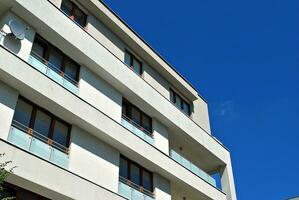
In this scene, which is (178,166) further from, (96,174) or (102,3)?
(102,3)

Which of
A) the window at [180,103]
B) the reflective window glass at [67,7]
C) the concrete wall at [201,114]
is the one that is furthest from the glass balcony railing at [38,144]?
the concrete wall at [201,114]

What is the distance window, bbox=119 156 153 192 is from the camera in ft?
61.8

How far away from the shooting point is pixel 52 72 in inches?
661

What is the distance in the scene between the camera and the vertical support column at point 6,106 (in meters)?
13.6

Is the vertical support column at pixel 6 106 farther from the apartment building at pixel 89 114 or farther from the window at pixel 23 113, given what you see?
the window at pixel 23 113

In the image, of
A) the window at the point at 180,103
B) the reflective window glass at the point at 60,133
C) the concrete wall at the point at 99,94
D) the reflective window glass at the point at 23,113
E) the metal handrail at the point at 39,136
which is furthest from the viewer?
the window at the point at 180,103

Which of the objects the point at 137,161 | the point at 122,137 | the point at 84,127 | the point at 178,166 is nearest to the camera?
the point at 84,127

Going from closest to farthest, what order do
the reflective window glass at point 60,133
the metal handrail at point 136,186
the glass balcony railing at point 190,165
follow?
1. the reflective window glass at point 60,133
2. the metal handrail at point 136,186
3. the glass balcony railing at point 190,165

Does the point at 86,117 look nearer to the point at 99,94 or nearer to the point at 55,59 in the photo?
the point at 99,94

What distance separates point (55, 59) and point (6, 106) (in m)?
4.16

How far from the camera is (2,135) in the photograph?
13430 mm

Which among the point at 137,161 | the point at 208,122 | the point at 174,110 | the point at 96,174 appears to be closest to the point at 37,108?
the point at 96,174

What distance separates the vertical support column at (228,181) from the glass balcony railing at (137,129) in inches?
261

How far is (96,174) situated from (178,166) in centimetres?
577
